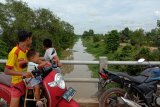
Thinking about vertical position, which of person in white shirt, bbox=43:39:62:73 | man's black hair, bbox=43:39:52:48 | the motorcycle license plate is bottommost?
the motorcycle license plate

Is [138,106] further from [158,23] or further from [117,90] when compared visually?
[158,23]

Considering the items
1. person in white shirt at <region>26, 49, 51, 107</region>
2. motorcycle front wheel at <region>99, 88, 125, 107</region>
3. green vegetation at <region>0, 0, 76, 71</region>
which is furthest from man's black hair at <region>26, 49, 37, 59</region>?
green vegetation at <region>0, 0, 76, 71</region>

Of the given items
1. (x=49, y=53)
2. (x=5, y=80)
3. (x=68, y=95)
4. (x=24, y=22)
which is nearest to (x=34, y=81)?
(x=68, y=95)

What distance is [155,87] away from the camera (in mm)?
5684

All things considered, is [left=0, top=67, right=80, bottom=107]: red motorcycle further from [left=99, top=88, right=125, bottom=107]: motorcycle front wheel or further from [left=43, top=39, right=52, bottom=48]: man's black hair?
[left=43, top=39, right=52, bottom=48]: man's black hair

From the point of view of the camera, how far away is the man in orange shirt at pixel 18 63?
14.9ft

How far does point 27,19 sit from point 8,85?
36.1m

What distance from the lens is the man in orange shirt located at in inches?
178

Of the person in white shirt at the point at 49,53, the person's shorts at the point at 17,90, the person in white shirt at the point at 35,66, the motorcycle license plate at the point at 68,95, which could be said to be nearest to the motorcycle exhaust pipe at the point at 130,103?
the person in white shirt at the point at 49,53

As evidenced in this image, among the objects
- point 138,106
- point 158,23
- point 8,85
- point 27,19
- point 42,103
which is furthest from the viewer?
point 27,19

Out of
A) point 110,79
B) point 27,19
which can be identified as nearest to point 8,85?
point 110,79

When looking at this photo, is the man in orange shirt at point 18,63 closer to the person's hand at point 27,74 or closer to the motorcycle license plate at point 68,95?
the person's hand at point 27,74

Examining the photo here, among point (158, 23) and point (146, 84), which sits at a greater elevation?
point (158, 23)

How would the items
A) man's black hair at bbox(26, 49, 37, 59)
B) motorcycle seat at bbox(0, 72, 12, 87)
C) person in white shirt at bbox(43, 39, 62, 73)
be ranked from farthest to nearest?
1. person in white shirt at bbox(43, 39, 62, 73)
2. motorcycle seat at bbox(0, 72, 12, 87)
3. man's black hair at bbox(26, 49, 37, 59)
